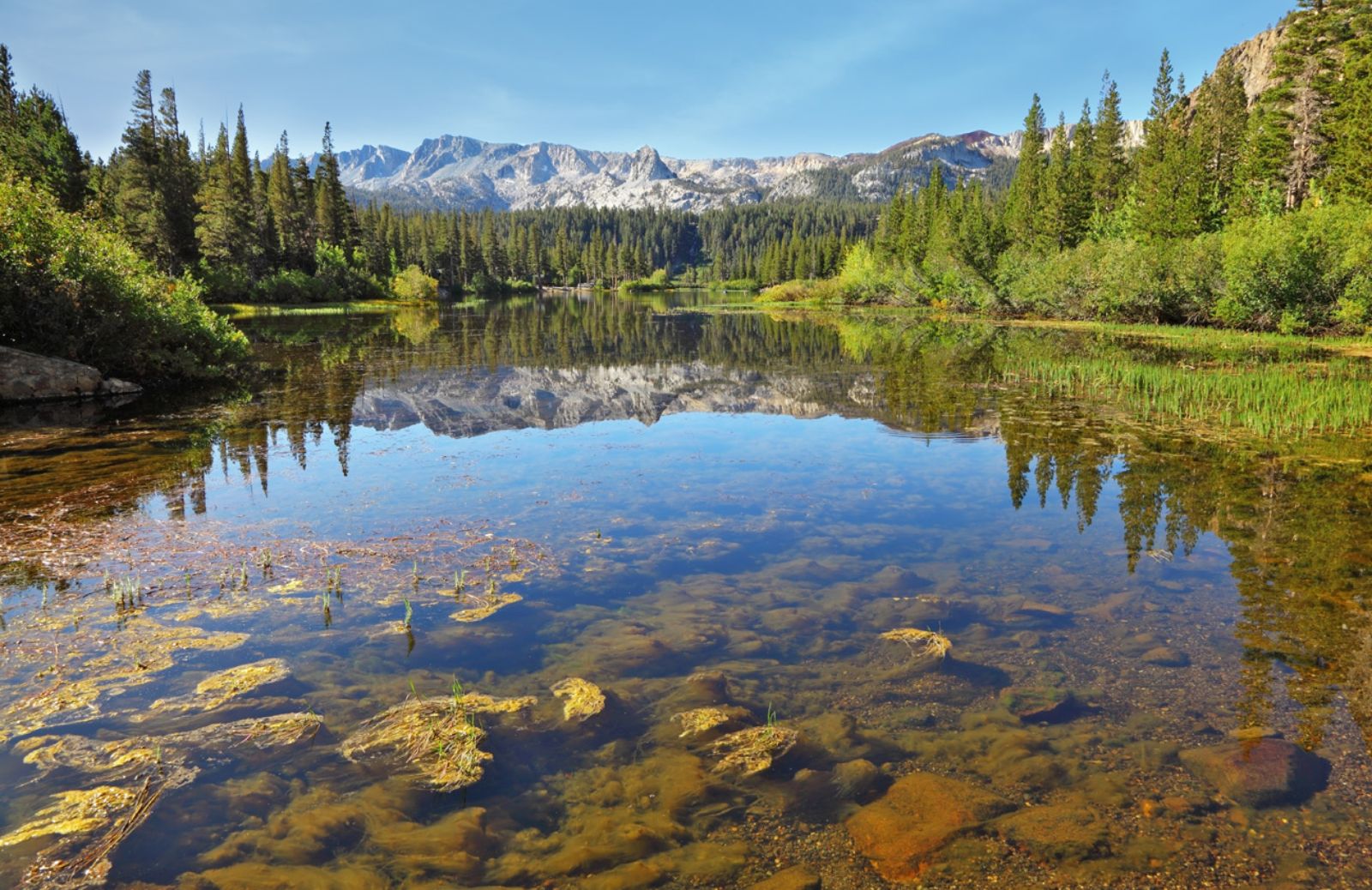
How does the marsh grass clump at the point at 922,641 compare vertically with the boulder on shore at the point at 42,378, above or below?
below

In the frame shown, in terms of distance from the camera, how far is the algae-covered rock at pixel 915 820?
4598mm

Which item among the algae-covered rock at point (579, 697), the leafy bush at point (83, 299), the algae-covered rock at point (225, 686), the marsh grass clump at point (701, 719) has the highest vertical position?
the leafy bush at point (83, 299)

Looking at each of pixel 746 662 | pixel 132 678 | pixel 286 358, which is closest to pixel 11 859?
pixel 132 678

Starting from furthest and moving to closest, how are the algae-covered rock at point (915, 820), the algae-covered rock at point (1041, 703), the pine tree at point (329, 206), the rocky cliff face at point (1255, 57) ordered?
the rocky cliff face at point (1255, 57) < the pine tree at point (329, 206) < the algae-covered rock at point (1041, 703) < the algae-covered rock at point (915, 820)

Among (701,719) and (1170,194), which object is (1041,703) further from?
(1170,194)

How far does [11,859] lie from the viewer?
4.44 metres

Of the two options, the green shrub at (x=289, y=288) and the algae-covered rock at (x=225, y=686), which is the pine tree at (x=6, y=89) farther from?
the algae-covered rock at (x=225, y=686)

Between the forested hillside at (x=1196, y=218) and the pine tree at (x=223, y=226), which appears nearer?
the forested hillside at (x=1196, y=218)

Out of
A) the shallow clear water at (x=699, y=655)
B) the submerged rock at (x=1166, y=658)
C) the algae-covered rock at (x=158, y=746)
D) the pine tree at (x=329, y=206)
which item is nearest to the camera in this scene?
the shallow clear water at (x=699, y=655)

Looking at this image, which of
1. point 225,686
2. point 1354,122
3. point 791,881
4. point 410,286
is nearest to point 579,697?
point 791,881

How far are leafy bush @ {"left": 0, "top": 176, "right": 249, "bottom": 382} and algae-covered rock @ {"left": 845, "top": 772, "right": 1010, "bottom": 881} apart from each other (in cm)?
2651

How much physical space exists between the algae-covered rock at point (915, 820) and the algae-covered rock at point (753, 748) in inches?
31.9

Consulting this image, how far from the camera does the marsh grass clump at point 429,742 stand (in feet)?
17.8

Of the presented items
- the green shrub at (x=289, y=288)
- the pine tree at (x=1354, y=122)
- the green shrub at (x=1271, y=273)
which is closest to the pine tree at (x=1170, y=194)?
the pine tree at (x=1354, y=122)
